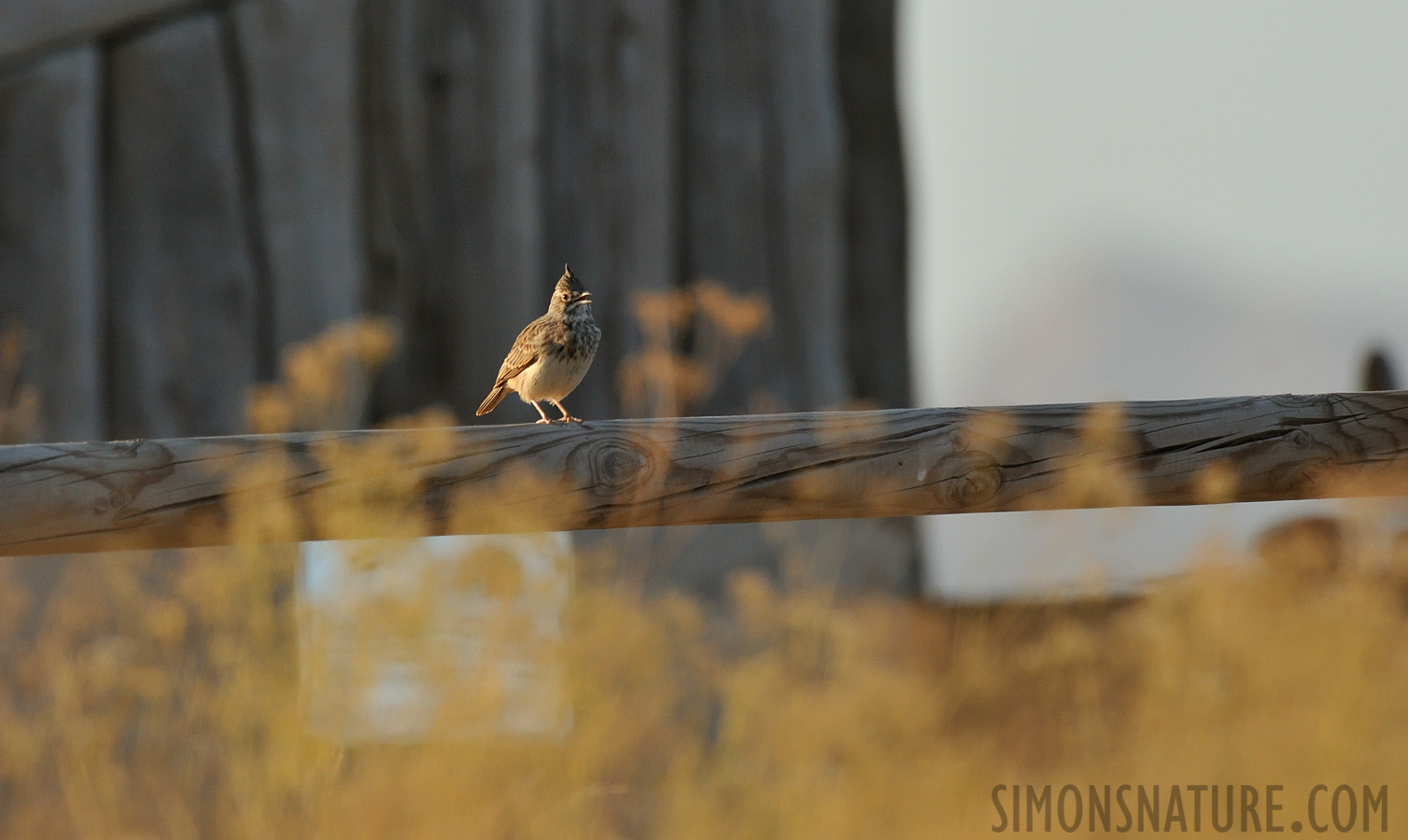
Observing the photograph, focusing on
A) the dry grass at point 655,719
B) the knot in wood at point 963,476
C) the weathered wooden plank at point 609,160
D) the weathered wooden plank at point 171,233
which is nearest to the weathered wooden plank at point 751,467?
the knot in wood at point 963,476

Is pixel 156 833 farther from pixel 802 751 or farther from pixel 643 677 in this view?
pixel 802 751

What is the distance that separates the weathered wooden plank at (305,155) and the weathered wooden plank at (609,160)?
607mm


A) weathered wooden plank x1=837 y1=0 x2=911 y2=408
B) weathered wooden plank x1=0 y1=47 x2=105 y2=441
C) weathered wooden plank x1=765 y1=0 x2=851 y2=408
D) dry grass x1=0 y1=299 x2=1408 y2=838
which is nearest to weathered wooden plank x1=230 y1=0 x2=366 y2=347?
weathered wooden plank x1=0 y1=47 x2=105 y2=441

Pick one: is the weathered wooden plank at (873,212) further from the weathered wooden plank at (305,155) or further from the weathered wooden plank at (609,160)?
the weathered wooden plank at (305,155)

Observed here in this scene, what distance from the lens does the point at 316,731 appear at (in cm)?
282

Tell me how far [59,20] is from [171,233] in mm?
670

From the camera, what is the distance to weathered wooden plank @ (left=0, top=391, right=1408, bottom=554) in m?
2.05

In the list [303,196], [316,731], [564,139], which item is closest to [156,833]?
[316,731]

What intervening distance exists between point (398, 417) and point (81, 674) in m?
1.33

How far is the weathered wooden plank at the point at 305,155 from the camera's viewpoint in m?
4.25

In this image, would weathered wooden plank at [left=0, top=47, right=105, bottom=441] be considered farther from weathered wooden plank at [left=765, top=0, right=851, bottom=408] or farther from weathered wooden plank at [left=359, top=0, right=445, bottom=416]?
weathered wooden plank at [left=765, top=0, right=851, bottom=408]

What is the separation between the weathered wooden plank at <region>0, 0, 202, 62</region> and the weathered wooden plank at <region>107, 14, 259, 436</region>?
0.08 metres

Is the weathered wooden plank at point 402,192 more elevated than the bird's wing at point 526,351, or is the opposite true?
the weathered wooden plank at point 402,192

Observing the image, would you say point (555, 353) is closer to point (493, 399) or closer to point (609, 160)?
point (493, 399)
